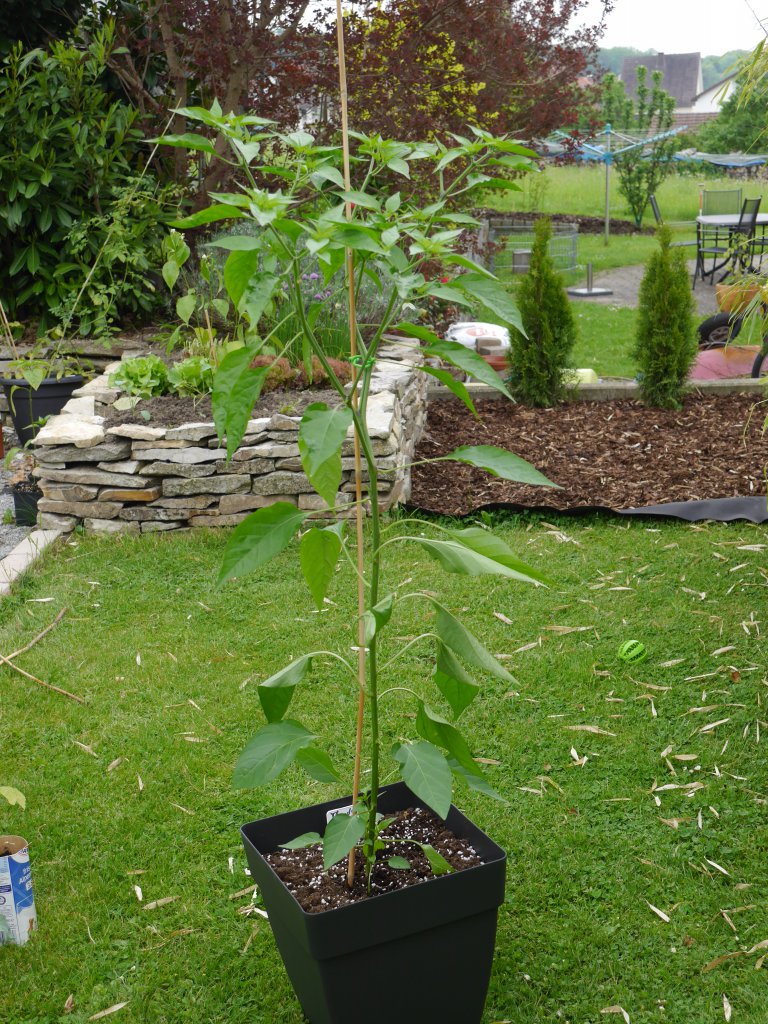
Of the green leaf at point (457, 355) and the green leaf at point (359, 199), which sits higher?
the green leaf at point (359, 199)

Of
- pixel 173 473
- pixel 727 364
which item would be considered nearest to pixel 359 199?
pixel 173 473

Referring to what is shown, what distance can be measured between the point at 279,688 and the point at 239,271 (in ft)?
2.34

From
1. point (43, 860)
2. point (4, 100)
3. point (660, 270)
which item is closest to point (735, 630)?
point (43, 860)

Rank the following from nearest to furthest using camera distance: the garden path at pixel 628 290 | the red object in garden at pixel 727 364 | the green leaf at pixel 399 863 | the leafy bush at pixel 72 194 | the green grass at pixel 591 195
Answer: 1. the green leaf at pixel 399 863
2. the leafy bush at pixel 72 194
3. the red object in garden at pixel 727 364
4. the garden path at pixel 628 290
5. the green grass at pixel 591 195

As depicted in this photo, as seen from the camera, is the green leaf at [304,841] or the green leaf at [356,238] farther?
the green leaf at [304,841]

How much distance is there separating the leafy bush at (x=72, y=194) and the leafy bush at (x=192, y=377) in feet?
3.08

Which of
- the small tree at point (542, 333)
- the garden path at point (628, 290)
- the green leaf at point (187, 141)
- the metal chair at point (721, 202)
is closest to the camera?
the green leaf at point (187, 141)

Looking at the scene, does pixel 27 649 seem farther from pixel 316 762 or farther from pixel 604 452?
pixel 604 452

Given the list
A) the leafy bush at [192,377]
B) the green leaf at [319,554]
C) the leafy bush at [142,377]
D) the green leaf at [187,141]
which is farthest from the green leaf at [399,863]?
the leafy bush at [142,377]

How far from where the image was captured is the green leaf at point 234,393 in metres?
1.55

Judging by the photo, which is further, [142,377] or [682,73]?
[682,73]

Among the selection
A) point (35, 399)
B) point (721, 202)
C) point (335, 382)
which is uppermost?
point (721, 202)

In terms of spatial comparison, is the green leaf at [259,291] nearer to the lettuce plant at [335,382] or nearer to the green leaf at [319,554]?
the lettuce plant at [335,382]

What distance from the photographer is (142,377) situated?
4875mm
